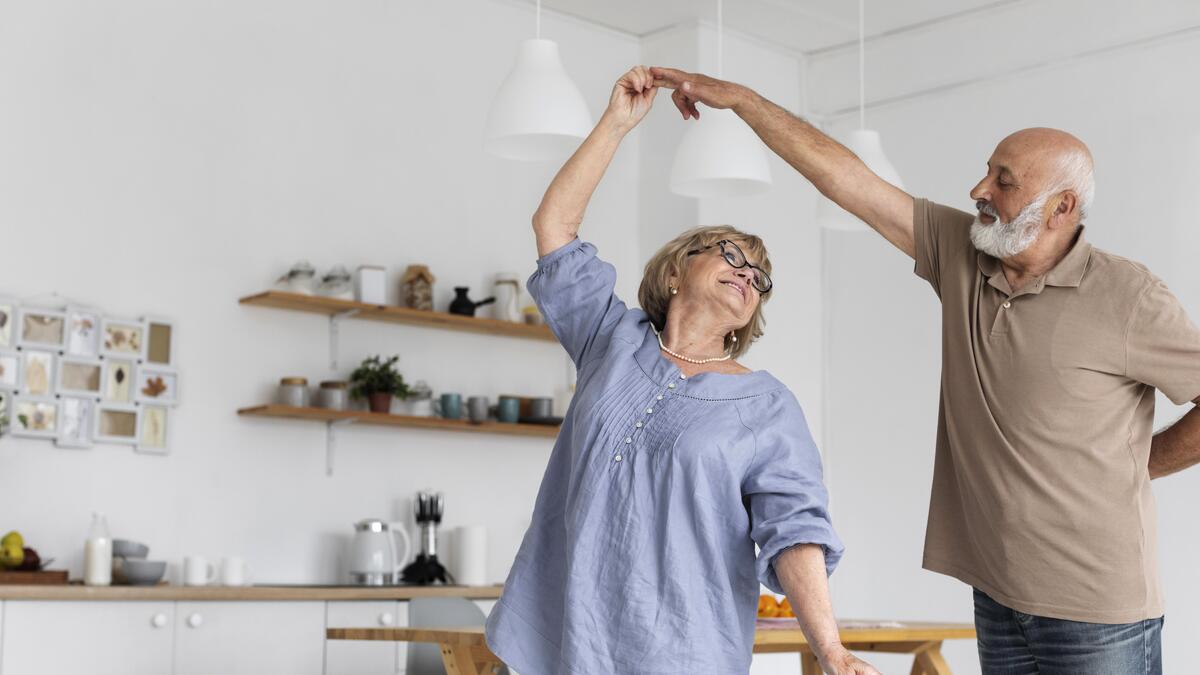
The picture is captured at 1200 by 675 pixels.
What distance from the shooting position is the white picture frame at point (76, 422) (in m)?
4.78

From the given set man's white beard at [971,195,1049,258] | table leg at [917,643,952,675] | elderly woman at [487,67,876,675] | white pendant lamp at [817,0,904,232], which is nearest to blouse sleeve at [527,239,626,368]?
elderly woman at [487,67,876,675]

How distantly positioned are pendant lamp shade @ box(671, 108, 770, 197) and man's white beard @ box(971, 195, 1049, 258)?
1651mm

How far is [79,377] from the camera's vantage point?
486 cm

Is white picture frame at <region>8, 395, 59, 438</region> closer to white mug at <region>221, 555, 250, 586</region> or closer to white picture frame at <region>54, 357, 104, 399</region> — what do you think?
white picture frame at <region>54, 357, 104, 399</region>

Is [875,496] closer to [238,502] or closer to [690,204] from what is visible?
[690,204]

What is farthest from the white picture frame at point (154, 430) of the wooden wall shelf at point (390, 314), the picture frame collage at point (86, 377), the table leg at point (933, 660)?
the table leg at point (933, 660)

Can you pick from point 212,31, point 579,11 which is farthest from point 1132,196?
point 212,31

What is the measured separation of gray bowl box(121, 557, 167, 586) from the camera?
15.3 ft

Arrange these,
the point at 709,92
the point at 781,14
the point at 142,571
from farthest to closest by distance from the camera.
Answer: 1. the point at 781,14
2. the point at 142,571
3. the point at 709,92

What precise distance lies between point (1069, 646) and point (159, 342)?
11.6 ft

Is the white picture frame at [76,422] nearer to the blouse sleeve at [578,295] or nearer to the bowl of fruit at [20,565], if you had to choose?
the bowl of fruit at [20,565]

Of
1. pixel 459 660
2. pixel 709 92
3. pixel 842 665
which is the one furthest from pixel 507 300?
pixel 842 665

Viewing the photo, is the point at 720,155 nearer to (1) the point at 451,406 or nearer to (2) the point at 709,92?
(2) the point at 709,92

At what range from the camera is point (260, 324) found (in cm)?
527
